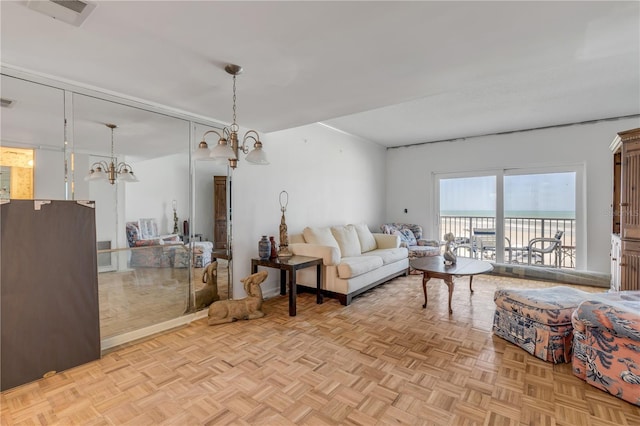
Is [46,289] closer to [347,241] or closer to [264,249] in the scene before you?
[264,249]

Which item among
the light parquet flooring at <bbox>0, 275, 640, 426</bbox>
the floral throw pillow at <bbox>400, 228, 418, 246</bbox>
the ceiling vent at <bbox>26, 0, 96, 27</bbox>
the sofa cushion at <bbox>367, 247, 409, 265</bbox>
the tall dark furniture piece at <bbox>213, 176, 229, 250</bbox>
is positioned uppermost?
the ceiling vent at <bbox>26, 0, 96, 27</bbox>

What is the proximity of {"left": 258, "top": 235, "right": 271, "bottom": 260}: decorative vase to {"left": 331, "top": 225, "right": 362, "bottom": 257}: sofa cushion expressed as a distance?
3.99 feet

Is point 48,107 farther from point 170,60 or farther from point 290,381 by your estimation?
point 290,381

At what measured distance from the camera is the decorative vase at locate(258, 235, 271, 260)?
3650 millimetres

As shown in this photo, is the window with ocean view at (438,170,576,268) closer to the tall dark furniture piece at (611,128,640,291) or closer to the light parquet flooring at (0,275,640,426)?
the tall dark furniture piece at (611,128,640,291)

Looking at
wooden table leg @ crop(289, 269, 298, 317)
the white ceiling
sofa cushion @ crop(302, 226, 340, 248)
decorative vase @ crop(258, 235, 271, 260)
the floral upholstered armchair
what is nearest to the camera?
the white ceiling

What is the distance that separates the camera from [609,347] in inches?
75.3

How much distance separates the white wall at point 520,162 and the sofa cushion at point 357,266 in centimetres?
266

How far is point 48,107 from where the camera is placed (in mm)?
2381

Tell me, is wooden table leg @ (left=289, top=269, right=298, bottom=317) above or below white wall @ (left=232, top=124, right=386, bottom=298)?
below

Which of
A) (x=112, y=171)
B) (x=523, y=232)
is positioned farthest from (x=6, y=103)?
(x=523, y=232)

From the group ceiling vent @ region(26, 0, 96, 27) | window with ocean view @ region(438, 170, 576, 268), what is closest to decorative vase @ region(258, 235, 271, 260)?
ceiling vent @ region(26, 0, 96, 27)

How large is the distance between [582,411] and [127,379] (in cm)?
298

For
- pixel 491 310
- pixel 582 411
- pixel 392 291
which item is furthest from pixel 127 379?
pixel 491 310
